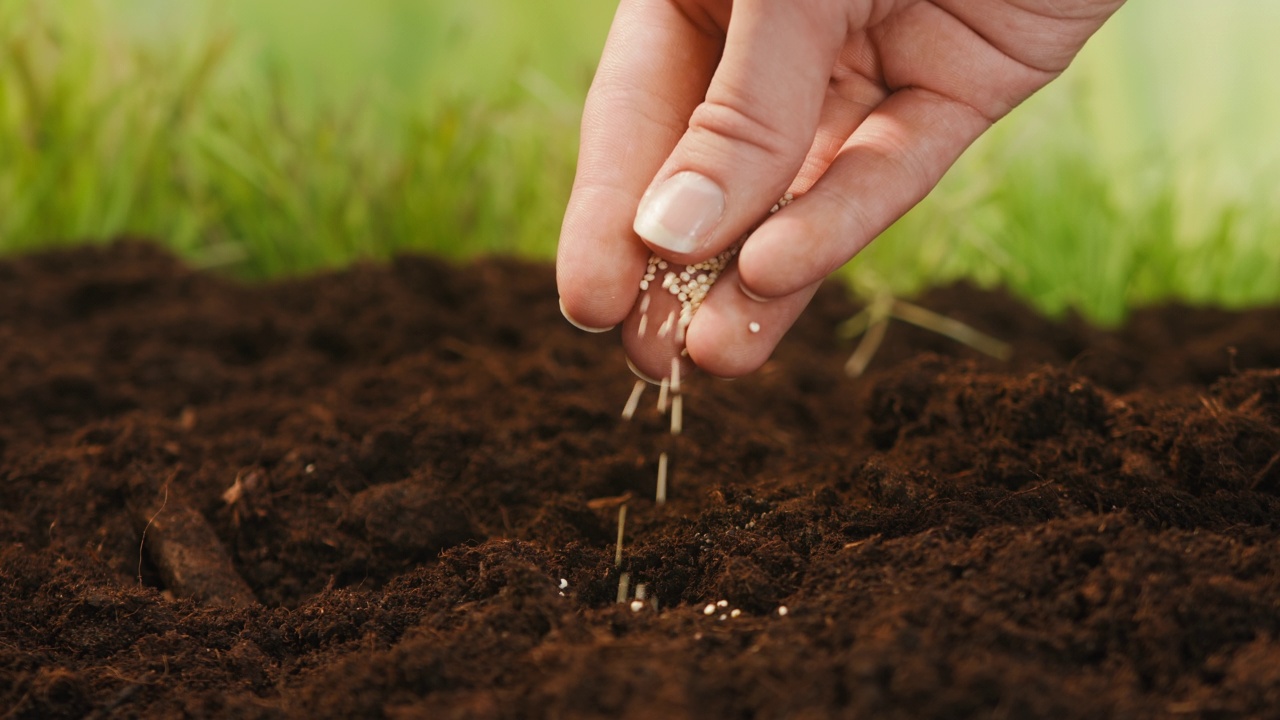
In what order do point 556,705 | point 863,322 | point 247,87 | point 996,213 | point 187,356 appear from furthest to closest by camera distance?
point 996,213 < point 247,87 < point 863,322 < point 187,356 < point 556,705

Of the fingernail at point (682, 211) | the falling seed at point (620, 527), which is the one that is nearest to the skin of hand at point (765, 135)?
the fingernail at point (682, 211)

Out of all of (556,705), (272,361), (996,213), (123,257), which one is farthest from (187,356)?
(996,213)

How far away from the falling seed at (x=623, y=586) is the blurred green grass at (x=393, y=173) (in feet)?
5.16

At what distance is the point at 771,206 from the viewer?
1.19 metres

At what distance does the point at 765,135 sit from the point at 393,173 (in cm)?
195

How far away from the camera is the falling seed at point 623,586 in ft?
3.61

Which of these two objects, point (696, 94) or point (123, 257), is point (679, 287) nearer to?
point (696, 94)

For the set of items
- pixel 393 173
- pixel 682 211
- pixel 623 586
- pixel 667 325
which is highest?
pixel 393 173

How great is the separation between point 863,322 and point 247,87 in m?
2.00

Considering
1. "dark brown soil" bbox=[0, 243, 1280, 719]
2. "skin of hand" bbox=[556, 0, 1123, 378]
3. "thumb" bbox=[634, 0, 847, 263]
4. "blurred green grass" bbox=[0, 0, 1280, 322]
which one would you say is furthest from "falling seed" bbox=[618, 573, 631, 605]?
"blurred green grass" bbox=[0, 0, 1280, 322]

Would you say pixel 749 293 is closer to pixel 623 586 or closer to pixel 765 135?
pixel 765 135

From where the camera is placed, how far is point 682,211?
3.62 ft

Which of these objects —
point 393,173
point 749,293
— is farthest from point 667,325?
point 393,173

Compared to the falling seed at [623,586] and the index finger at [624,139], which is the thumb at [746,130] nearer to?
the index finger at [624,139]
